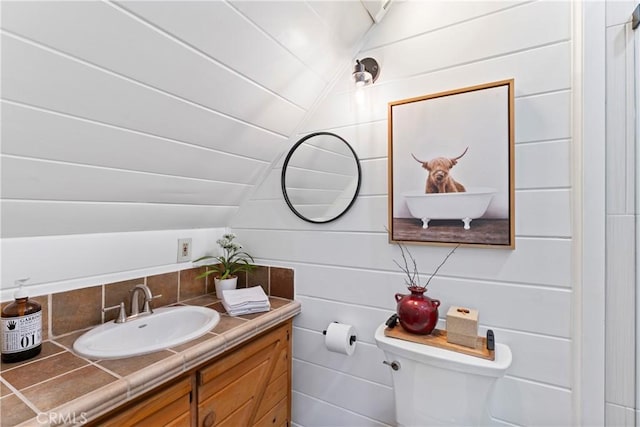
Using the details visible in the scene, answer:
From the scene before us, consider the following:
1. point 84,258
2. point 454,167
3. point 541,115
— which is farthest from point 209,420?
point 541,115

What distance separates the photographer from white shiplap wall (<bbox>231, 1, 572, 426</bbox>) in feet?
3.26

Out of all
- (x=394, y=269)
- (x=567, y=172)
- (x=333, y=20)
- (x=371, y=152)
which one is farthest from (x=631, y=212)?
(x=333, y=20)

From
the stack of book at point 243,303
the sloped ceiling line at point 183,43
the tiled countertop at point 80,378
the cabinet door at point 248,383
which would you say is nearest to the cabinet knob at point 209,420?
the cabinet door at point 248,383

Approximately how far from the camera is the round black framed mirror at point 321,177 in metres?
1.36

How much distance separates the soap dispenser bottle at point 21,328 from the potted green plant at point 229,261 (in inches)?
25.2

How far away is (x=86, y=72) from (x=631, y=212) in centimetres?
158

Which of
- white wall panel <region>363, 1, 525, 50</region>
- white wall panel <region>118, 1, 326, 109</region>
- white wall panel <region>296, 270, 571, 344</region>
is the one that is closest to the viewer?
white wall panel <region>118, 1, 326, 109</region>

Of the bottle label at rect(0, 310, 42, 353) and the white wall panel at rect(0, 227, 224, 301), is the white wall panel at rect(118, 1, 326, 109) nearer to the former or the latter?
the white wall panel at rect(0, 227, 224, 301)

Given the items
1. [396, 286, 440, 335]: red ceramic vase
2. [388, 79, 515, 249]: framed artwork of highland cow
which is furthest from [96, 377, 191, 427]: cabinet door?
[388, 79, 515, 249]: framed artwork of highland cow

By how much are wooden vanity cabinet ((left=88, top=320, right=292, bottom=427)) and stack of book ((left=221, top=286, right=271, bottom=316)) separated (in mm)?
124

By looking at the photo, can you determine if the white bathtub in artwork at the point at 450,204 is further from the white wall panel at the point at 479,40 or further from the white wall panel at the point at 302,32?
the white wall panel at the point at 302,32

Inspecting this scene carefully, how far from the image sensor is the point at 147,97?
0.94 meters

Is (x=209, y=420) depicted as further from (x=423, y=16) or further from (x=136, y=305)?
(x=423, y=16)

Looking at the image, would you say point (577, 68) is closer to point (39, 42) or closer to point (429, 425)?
point (429, 425)
